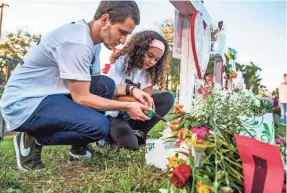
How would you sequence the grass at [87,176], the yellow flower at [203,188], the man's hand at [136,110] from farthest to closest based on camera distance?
1. the man's hand at [136,110]
2. the grass at [87,176]
3. the yellow flower at [203,188]

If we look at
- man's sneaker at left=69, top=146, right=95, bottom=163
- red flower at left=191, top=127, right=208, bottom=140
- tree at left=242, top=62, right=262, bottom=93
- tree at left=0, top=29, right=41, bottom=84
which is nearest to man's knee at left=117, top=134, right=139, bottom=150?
man's sneaker at left=69, top=146, right=95, bottom=163

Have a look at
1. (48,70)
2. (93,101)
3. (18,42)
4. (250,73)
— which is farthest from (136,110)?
(18,42)

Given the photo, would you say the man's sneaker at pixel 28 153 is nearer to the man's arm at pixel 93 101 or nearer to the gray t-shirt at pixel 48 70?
the gray t-shirt at pixel 48 70

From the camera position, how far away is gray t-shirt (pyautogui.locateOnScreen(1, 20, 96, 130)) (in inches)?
59.9

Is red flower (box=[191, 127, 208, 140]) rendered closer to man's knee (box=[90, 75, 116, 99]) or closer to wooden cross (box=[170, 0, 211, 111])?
man's knee (box=[90, 75, 116, 99])

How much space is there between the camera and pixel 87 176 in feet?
5.26

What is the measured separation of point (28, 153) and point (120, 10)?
2.89 ft

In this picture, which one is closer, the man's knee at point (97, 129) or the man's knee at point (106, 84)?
the man's knee at point (97, 129)

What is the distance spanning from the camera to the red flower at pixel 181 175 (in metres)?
1.04

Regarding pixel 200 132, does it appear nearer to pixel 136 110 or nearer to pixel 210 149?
pixel 210 149

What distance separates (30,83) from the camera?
1.65 m

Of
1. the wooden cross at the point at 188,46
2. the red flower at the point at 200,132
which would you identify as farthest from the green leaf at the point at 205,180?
the wooden cross at the point at 188,46

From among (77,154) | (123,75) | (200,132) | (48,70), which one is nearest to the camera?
(200,132)

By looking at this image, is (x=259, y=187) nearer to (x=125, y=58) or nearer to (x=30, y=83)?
(x=30, y=83)
